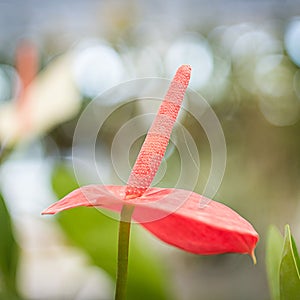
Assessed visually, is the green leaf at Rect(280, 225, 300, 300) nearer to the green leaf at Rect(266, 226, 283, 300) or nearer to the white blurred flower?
the green leaf at Rect(266, 226, 283, 300)

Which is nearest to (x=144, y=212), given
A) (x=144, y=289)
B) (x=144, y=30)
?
(x=144, y=289)

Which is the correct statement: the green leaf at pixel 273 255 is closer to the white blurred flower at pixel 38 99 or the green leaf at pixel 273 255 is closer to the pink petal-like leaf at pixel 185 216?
the pink petal-like leaf at pixel 185 216

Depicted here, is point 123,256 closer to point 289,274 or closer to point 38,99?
point 289,274

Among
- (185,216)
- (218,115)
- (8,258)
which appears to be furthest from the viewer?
(218,115)

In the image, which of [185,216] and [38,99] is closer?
[185,216]

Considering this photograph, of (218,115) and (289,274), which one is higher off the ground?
(289,274)

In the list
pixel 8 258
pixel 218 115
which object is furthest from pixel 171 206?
pixel 218 115
